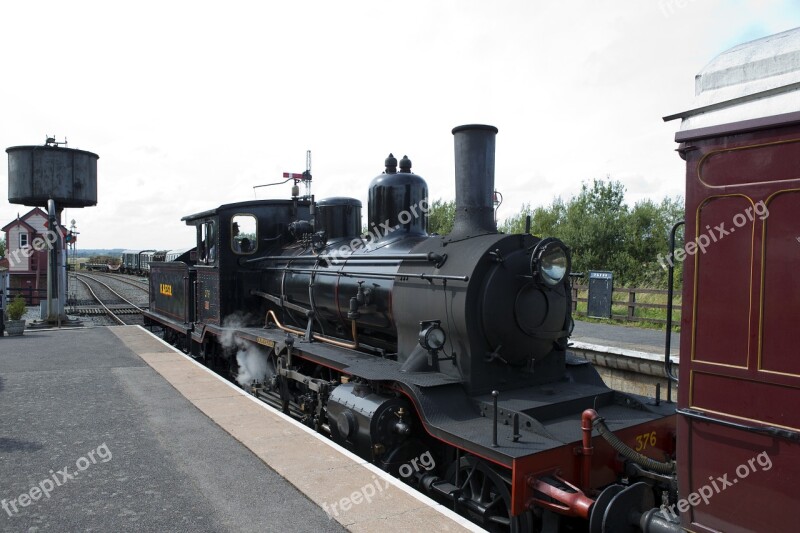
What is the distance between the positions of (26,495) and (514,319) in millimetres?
4351

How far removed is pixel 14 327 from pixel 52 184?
6.34 m

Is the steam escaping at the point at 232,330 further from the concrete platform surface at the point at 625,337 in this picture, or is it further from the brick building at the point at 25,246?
the brick building at the point at 25,246

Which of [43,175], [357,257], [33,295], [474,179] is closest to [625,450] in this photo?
[474,179]

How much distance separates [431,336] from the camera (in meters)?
5.10

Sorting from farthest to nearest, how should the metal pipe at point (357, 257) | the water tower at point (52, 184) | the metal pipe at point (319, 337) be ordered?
the water tower at point (52, 184)
the metal pipe at point (319, 337)
the metal pipe at point (357, 257)

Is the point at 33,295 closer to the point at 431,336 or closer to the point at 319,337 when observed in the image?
the point at 319,337

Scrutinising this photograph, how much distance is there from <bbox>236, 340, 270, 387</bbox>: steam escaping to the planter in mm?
8485

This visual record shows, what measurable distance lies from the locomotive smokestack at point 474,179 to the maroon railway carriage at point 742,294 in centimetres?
274

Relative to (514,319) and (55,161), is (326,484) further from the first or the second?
(55,161)

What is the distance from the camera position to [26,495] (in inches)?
175

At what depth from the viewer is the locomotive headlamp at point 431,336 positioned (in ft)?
16.7

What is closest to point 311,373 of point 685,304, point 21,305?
point 685,304

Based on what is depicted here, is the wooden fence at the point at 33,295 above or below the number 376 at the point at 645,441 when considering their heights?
below

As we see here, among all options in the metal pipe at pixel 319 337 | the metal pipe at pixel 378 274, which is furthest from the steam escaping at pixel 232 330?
the metal pipe at pixel 378 274
